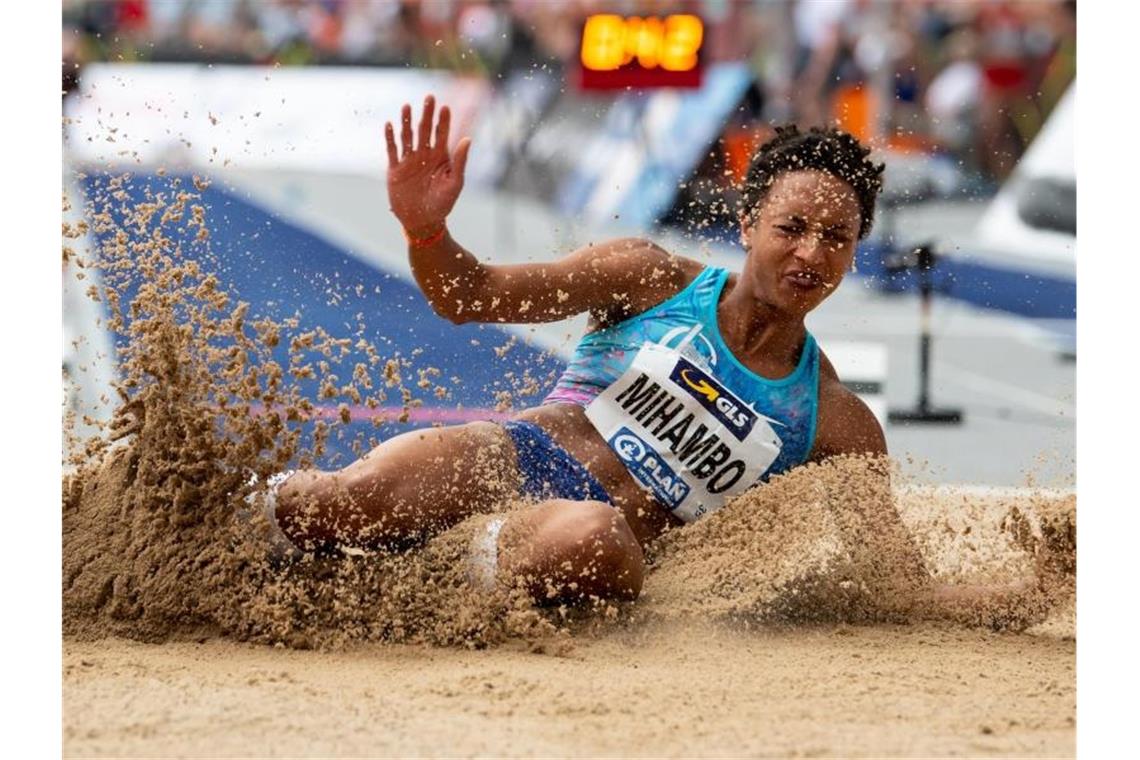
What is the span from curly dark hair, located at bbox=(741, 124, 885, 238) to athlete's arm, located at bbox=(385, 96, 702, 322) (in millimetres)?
290

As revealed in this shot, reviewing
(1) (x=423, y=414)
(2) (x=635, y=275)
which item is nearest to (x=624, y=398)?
(2) (x=635, y=275)

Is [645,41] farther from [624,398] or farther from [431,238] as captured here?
[431,238]

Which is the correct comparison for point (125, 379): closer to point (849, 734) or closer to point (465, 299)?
point (465, 299)

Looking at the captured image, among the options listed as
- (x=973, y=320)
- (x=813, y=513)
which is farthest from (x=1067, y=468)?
(x=973, y=320)

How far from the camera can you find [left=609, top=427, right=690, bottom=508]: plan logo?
357 centimetres

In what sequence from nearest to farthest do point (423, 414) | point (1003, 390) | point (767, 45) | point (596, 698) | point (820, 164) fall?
point (596, 698) → point (820, 164) → point (423, 414) → point (1003, 390) → point (767, 45)

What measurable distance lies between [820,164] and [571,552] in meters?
1.23

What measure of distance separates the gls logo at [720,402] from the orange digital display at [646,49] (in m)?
3.32

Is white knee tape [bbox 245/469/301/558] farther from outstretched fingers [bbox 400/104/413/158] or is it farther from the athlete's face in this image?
the athlete's face

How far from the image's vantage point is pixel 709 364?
361 centimetres

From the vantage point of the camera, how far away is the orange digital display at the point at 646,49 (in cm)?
669

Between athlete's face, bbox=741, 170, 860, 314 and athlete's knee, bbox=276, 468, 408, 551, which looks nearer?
athlete's knee, bbox=276, 468, 408, 551

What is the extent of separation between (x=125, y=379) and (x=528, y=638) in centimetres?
118

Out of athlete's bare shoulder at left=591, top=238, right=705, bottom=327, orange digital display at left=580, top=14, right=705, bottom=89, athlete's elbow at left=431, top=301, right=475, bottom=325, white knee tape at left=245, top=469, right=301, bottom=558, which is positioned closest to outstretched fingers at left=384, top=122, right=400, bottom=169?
athlete's elbow at left=431, top=301, right=475, bottom=325
